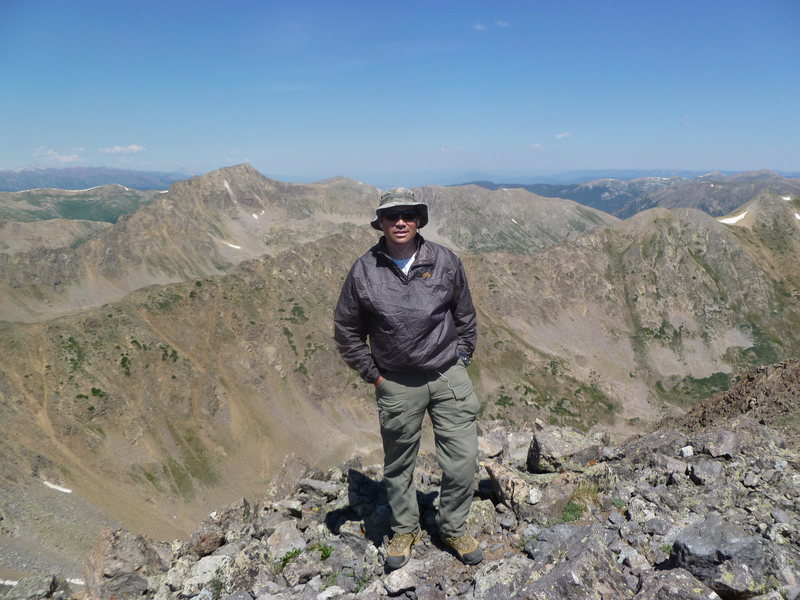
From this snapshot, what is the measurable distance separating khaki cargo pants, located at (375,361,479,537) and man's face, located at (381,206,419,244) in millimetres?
2082

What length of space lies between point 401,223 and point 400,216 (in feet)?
0.35

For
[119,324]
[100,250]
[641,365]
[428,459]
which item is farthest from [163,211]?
[428,459]

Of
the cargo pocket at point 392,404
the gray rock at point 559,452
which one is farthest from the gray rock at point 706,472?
the cargo pocket at point 392,404

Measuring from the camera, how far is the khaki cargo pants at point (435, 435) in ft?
21.8

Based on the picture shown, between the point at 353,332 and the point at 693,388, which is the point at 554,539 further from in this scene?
the point at 693,388

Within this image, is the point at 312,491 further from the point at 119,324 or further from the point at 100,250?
the point at 100,250

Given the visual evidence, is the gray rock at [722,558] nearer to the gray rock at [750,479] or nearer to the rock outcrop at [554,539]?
the rock outcrop at [554,539]

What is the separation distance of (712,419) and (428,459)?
10.0m

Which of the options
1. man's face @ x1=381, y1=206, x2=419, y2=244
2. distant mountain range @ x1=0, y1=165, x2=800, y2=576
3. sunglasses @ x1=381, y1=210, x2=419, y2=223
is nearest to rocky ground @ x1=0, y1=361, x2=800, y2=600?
man's face @ x1=381, y1=206, x2=419, y2=244

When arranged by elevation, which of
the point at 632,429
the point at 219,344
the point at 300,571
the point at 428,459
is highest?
the point at 300,571

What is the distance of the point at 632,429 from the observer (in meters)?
72.9

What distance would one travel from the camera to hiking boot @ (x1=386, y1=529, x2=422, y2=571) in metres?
6.90

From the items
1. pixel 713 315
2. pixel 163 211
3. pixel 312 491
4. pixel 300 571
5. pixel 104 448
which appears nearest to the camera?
pixel 300 571

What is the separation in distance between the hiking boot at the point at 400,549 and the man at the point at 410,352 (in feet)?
0.05
